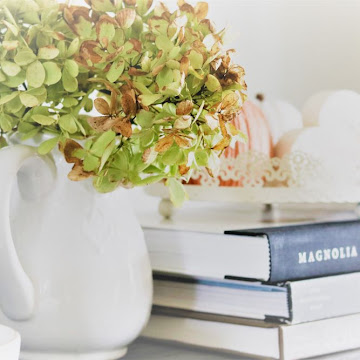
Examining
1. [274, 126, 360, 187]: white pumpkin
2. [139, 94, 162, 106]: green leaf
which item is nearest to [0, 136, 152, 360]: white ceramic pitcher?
[139, 94, 162, 106]: green leaf

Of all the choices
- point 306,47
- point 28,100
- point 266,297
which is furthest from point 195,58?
point 306,47

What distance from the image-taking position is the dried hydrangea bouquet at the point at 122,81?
1.74ft

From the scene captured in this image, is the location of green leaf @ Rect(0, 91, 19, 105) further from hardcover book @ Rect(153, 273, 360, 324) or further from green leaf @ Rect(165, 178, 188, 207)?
hardcover book @ Rect(153, 273, 360, 324)

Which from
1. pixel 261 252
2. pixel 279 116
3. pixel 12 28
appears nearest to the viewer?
pixel 12 28

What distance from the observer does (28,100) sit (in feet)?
1.75

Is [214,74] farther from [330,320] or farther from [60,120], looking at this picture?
[330,320]

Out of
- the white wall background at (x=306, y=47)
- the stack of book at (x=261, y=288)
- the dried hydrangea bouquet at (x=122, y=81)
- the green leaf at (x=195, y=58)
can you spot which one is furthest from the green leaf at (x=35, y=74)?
the white wall background at (x=306, y=47)

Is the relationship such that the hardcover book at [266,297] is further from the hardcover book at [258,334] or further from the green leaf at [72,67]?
the green leaf at [72,67]

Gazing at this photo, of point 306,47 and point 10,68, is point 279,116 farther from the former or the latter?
point 10,68

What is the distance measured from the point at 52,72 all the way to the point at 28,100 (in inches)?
1.1

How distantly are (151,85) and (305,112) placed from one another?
1.26 feet

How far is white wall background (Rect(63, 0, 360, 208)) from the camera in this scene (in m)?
1.18

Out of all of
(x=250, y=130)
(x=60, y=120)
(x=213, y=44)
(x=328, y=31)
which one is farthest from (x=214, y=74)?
(x=328, y=31)

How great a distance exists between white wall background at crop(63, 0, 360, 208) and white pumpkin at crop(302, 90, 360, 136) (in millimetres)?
292
